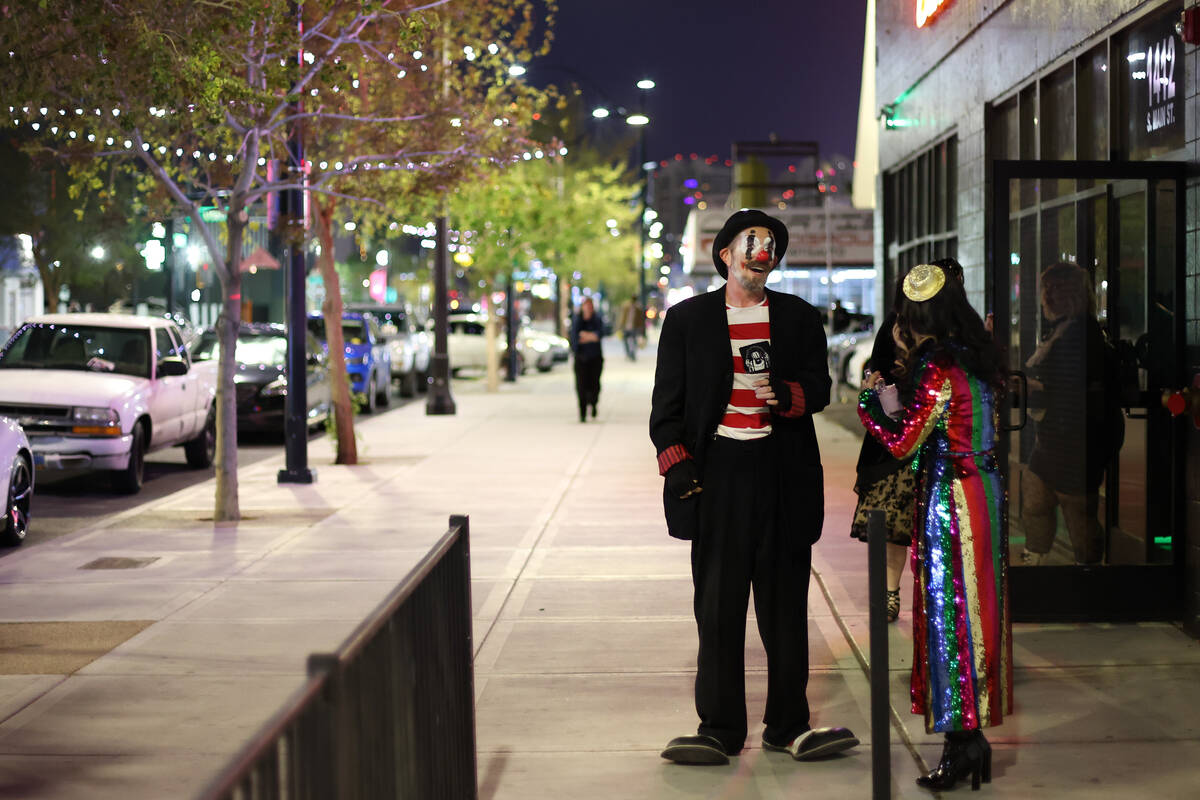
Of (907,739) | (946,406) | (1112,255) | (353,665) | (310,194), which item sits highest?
(310,194)

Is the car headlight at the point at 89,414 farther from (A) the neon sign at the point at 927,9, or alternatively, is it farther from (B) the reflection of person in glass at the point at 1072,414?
(B) the reflection of person in glass at the point at 1072,414

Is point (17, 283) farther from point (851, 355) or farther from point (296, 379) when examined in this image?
point (296, 379)

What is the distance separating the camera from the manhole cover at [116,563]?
33.2 feet

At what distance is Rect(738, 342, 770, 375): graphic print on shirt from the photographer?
550 centimetres

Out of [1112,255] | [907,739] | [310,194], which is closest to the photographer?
Result: [907,739]

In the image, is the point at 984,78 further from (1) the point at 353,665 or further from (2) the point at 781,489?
(1) the point at 353,665

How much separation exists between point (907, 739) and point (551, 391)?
25611 mm

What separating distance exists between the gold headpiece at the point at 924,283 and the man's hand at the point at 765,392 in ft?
1.90

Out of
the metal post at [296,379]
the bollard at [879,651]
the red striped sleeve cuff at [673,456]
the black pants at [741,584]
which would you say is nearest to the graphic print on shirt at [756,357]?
the black pants at [741,584]

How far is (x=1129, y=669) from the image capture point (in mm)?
6996

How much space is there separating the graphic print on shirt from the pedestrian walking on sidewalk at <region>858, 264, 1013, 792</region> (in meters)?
0.48

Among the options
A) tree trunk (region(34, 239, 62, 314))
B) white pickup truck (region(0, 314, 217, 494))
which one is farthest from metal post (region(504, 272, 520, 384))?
tree trunk (region(34, 239, 62, 314))

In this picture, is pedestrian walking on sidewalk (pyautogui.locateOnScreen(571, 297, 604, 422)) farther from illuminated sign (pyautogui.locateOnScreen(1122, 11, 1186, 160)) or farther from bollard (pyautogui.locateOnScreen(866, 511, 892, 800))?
bollard (pyautogui.locateOnScreen(866, 511, 892, 800))

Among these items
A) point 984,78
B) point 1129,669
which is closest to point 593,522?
point 984,78
